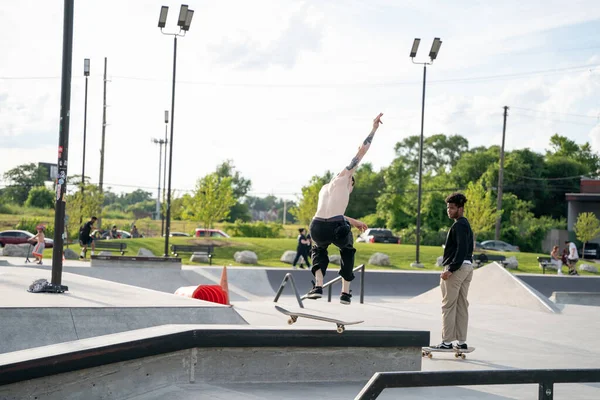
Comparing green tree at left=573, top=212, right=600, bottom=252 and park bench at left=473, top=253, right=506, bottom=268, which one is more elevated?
green tree at left=573, top=212, right=600, bottom=252

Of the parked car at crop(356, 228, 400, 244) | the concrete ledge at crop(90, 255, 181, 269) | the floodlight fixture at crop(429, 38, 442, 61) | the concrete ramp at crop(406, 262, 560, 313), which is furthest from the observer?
the parked car at crop(356, 228, 400, 244)

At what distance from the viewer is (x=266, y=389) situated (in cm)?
642

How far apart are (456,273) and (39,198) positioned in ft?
294

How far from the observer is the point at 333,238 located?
24.6ft

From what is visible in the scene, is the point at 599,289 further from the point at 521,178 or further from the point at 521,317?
the point at 521,178

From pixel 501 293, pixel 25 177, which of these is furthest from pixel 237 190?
pixel 501 293

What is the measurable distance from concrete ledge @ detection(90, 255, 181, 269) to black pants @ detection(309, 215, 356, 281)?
14.2m

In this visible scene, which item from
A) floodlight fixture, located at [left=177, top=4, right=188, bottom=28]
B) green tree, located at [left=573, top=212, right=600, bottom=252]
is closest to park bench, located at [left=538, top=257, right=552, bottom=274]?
green tree, located at [left=573, top=212, right=600, bottom=252]

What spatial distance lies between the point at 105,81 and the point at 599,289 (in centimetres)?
3858

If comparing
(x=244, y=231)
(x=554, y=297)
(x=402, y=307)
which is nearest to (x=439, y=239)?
(x=244, y=231)

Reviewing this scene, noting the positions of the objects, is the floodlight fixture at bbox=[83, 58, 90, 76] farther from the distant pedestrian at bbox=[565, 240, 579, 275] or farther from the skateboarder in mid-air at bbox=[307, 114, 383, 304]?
the skateboarder in mid-air at bbox=[307, 114, 383, 304]

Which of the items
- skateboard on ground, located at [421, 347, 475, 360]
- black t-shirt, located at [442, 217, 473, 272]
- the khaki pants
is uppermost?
black t-shirt, located at [442, 217, 473, 272]

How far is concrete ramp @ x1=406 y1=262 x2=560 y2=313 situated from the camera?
629 inches

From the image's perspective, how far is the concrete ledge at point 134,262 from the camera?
2078cm
